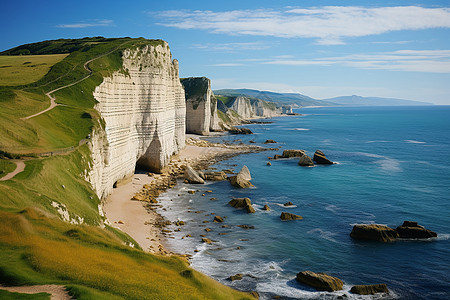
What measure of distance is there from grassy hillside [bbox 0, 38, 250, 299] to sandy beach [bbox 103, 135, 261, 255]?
7.13m

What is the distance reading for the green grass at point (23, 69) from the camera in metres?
47.4

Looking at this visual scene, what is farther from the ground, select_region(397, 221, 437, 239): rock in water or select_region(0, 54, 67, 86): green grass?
select_region(0, 54, 67, 86): green grass

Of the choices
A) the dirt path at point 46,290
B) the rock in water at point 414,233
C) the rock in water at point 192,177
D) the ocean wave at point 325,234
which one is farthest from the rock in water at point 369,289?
the rock in water at point 192,177

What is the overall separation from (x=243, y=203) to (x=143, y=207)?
38.9 feet

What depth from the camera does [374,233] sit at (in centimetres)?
3375

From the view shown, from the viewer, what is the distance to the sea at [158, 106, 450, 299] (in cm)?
2672

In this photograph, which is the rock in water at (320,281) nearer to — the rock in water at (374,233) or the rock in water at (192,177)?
the rock in water at (374,233)

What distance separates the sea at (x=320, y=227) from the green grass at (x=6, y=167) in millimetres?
14339

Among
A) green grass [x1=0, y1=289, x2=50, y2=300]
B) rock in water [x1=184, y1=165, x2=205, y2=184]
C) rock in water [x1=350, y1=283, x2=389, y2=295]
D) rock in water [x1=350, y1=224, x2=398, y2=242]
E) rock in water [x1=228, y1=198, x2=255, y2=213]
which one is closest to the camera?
green grass [x1=0, y1=289, x2=50, y2=300]

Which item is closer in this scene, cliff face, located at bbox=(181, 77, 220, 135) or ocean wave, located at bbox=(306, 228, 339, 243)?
ocean wave, located at bbox=(306, 228, 339, 243)

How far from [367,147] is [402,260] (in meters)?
70.9

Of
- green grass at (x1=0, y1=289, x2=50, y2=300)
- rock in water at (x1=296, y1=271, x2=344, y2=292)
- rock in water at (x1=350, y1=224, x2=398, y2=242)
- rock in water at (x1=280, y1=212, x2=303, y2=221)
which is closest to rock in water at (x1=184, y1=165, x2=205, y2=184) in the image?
rock in water at (x1=280, y1=212, x2=303, y2=221)

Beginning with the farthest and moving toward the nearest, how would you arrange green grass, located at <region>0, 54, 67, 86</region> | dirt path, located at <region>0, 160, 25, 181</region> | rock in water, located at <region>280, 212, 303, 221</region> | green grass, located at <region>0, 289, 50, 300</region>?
green grass, located at <region>0, 54, 67, 86</region>
rock in water, located at <region>280, 212, 303, 221</region>
dirt path, located at <region>0, 160, 25, 181</region>
green grass, located at <region>0, 289, 50, 300</region>

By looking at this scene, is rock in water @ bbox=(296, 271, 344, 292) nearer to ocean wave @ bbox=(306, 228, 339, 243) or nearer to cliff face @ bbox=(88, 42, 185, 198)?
ocean wave @ bbox=(306, 228, 339, 243)
